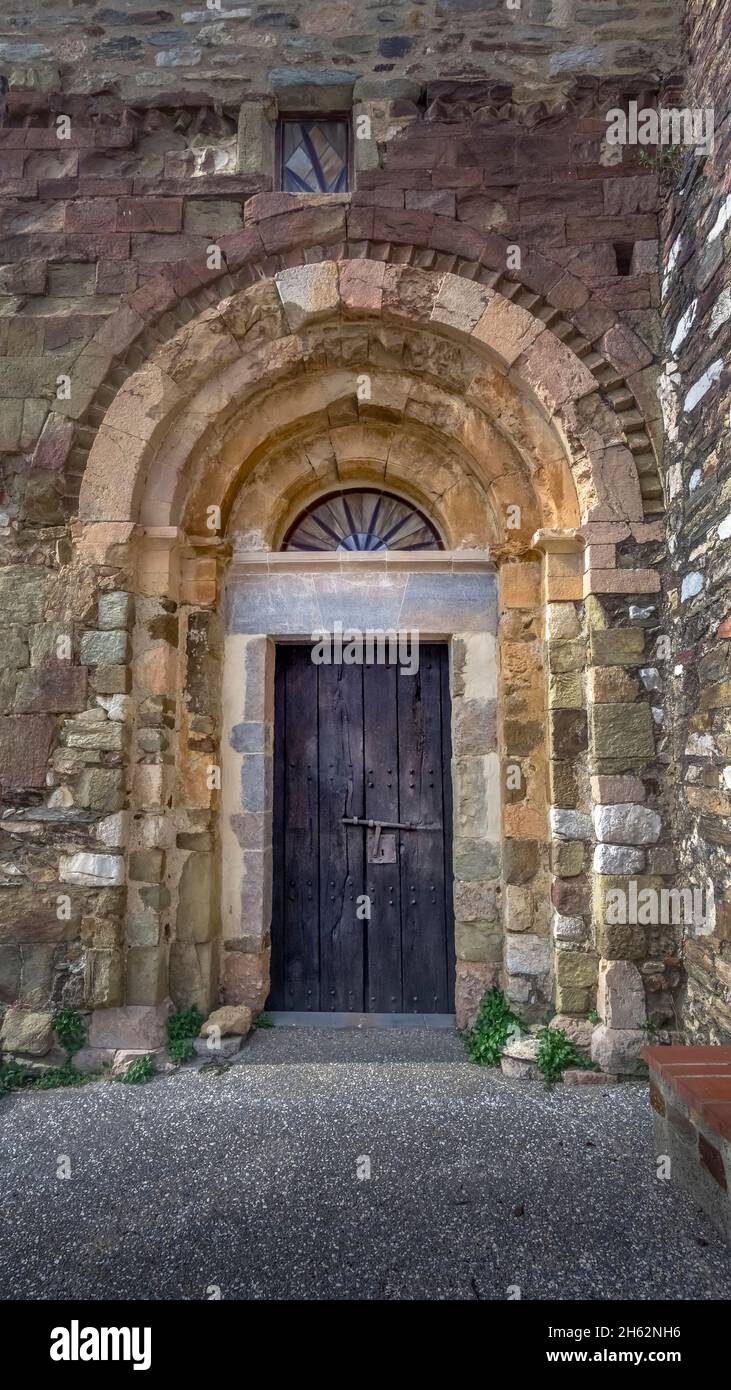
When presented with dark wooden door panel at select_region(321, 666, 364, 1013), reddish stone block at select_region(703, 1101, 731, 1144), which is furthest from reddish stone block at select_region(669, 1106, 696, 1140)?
dark wooden door panel at select_region(321, 666, 364, 1013)

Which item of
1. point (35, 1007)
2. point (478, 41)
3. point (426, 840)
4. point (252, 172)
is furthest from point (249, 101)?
point (35, 1007)

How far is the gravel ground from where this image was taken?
2.01 meters

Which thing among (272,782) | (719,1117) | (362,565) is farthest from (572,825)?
(362,565)

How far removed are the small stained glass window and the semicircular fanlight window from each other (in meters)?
1.68

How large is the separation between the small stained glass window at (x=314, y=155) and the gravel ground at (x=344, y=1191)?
4682 mm

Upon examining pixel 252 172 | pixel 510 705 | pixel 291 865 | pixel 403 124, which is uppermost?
pixel 403 124

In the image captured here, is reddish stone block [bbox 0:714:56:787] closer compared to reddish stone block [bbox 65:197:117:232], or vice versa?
reddish stone block [bbox 0:714:56:787]

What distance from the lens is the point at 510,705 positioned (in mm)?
3646

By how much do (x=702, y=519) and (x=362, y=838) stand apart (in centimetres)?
239

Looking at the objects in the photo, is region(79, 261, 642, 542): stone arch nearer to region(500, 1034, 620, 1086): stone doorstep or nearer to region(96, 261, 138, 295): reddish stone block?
region(96, 261, 138, 295): reddish stone block

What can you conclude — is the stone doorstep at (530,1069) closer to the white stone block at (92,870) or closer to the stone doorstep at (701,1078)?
the stone doorstep at (701,1078)
